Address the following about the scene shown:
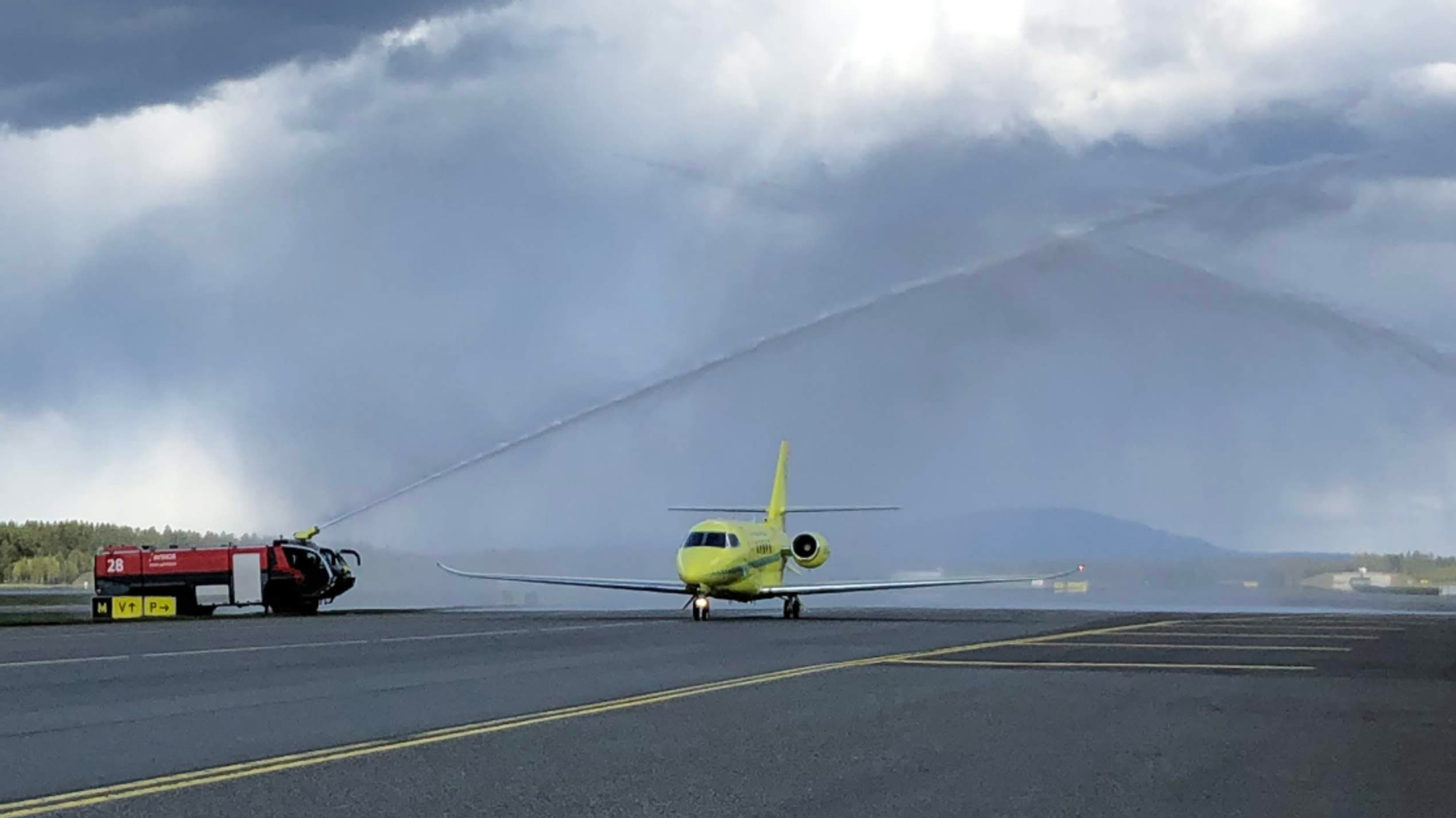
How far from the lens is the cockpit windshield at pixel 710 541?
48031mm

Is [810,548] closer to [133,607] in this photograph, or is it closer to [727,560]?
[727,560]

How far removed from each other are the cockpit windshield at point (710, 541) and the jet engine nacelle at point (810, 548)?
4520 millimetres

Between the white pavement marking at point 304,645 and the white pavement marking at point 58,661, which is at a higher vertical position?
the white pavement marking at point 58,661

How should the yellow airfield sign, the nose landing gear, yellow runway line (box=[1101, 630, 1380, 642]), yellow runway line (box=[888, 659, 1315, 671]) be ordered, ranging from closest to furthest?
yellow runway line (box=[888, 659, 1315, 671]), yellow runway line (box=[1101, 630, 1380, 642]), the nose landing gear, the yellow airfield sign

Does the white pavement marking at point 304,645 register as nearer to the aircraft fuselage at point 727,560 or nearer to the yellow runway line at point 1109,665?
the aircraft fuselage at point 727,560

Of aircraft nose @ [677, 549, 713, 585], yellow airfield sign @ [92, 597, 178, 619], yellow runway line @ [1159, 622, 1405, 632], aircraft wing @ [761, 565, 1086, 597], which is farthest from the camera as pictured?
yellow airfield sign @ [92, 597, 178, 619]

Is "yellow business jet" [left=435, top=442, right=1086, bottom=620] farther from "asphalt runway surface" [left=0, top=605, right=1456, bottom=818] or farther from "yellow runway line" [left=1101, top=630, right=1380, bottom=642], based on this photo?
"asphalt runway surface" [left=0, top=605, right=1456, bottom=818]

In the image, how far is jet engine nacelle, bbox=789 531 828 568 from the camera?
52438 millimetres

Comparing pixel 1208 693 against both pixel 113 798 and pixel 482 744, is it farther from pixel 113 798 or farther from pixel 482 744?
pixel 113 798

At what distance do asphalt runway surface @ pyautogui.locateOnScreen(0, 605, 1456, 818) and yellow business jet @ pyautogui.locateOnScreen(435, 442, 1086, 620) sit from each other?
634 inches

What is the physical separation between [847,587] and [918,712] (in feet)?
110

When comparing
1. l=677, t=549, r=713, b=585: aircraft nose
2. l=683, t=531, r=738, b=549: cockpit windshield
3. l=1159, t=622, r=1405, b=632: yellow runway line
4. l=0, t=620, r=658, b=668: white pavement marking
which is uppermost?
l=683, t=531, r=738, b=549: cockpit windshield

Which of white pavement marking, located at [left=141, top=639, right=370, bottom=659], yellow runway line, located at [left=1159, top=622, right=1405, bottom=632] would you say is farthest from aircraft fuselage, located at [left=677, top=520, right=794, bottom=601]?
white pavement marking, located at [left=141, top=639, right=370, bottom=659]

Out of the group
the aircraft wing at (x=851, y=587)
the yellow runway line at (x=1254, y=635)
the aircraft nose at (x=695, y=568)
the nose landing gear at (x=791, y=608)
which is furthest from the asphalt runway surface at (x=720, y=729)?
the nose landing gear at (x=791, y=608)
